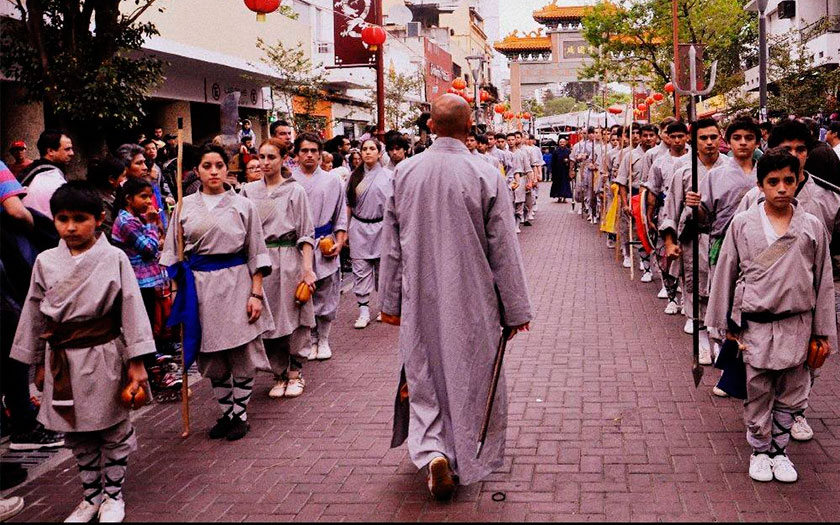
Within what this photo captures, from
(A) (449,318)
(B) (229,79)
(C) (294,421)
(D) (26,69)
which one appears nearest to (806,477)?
(A) (449,318)

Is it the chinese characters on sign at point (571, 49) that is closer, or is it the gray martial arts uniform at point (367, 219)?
the gray martial arts uniform at point (367, 219)

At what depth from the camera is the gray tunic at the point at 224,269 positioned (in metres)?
5.93

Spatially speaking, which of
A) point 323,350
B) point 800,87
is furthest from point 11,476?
point 800,87

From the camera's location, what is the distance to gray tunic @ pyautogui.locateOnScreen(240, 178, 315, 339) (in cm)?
689

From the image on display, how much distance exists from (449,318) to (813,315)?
1.90 meters

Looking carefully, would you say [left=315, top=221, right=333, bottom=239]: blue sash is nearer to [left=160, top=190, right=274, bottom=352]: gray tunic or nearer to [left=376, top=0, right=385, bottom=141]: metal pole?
[left=160, top=190, right=274, bottom=352]: gray tunic

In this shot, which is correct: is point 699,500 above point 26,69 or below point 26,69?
below

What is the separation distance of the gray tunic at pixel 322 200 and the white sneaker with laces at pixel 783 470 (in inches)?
166

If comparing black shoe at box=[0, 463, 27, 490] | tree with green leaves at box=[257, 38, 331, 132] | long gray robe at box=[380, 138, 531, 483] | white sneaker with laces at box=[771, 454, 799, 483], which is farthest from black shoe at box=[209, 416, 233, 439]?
tree with green leaves at box=[257, 38, 331, 132]

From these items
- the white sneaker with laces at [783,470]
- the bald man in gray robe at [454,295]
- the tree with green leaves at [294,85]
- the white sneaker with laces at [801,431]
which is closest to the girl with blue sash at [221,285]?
the bald man in gray robe at [454,295]

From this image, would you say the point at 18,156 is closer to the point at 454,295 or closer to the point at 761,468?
the point at 454,295

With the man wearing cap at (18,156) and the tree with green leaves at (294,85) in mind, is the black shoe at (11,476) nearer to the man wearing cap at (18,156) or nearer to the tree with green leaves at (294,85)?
the man wearing cap at (18,156)

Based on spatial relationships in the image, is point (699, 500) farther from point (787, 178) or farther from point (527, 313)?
point (787, 178)

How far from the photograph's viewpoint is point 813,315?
4984 millimetres
